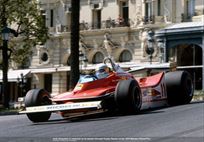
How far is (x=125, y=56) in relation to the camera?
53781mm

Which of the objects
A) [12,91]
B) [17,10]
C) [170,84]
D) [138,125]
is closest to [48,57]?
[12,91]

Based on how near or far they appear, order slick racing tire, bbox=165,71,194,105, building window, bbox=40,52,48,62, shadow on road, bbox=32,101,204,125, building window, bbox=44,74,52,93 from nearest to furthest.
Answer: shadow on road, bbox=32,101,204,125 → slick racing tire, bbox=165,71,194,105 → building window, bbox=44,74,52,93 → building window, bbox=40,52,48,62

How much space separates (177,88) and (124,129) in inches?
221

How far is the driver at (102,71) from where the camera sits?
15819 mm

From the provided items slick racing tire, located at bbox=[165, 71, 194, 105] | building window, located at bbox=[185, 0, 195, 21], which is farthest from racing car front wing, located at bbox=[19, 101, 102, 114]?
building window, located at bbox=[185, 0, 195, 21]

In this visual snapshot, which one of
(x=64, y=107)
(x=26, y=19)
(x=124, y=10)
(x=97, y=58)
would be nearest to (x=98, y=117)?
(x=64, y=107)

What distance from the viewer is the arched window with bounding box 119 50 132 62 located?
53497mm

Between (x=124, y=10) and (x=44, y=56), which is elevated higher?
(x=124, y=10)

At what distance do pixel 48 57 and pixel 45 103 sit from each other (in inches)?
1719

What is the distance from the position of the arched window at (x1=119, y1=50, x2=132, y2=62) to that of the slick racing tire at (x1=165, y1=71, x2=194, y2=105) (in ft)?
117

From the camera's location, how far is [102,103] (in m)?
14.8

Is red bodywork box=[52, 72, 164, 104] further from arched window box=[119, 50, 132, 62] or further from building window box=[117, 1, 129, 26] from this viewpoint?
building window box=[117, 1, 129, 26]

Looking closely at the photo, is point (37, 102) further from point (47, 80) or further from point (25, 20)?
point (47, 80)

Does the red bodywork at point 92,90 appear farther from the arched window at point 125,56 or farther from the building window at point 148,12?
the arched window at point 125,56
